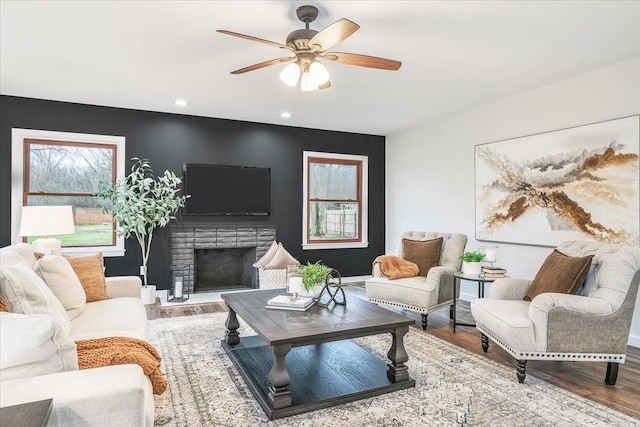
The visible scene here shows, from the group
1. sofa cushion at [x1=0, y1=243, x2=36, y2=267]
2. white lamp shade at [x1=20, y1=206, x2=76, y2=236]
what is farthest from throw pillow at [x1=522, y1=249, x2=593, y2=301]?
white lamp shade at [x1=20, y1=206, x2=76, y2=236]

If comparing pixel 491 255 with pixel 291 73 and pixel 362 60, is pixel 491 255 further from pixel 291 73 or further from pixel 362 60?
pixel 291 73

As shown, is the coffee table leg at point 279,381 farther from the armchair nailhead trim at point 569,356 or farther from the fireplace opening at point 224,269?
the fireplace opening at point 224,269

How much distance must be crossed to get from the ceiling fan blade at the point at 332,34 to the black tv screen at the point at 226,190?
3376 mm

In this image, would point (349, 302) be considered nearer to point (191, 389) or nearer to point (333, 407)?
point (333, 407)

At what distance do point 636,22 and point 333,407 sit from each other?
3.38 meters

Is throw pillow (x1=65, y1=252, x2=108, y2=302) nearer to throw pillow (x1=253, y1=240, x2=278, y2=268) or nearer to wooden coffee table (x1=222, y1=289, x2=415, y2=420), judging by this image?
wooden coffee table (x1=222, y1=289, x2=415, y2=420)

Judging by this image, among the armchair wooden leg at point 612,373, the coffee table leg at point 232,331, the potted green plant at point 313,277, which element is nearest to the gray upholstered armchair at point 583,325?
the armchair wooden leg at point 612,373

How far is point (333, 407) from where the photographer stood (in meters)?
2.42

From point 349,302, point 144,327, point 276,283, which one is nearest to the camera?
point 144,327

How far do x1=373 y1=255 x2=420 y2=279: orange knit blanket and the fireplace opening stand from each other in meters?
2.26

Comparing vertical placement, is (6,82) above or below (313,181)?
above

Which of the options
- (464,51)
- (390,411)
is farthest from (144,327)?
(464,51)

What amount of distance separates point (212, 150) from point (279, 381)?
4.17 meters

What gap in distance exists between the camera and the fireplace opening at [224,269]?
5922 millimetres
